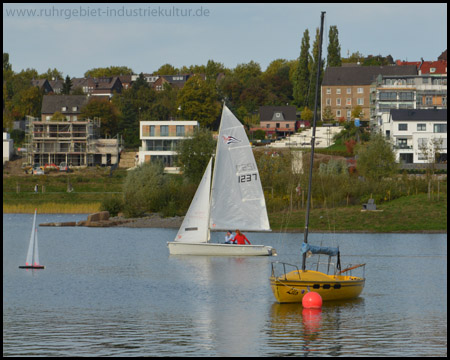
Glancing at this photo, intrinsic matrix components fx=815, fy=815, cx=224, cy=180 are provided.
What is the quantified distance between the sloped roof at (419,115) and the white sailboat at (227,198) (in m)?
86.3

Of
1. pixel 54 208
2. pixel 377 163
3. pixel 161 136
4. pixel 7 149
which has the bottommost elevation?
pixel 54 208

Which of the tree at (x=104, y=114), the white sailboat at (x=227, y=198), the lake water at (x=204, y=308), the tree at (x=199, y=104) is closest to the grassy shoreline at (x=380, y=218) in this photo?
the lake water at (x=204, y=308)

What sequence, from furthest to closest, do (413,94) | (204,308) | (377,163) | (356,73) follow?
1. (356,73)
2. (413,94)
3. (377,163)
4. (204,308)

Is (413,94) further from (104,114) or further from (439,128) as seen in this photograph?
(104,114)

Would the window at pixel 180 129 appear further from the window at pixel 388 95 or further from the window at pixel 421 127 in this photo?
the window at pixel 421 127

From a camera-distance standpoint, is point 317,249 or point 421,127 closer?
point 317,249

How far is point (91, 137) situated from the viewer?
165 metres

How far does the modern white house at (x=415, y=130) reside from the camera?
134125 millimetres

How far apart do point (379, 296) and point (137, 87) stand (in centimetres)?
→ 16345

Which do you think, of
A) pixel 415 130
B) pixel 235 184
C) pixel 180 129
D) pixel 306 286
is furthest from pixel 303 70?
pixel 306 286

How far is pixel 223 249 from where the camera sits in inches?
2142

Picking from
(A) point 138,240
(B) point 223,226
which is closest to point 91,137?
(A) point 138,240

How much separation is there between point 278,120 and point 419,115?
47.4m

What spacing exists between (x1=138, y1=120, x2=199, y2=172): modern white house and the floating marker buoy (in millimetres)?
113514
